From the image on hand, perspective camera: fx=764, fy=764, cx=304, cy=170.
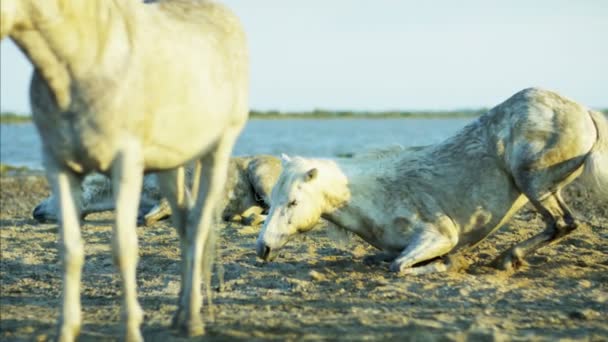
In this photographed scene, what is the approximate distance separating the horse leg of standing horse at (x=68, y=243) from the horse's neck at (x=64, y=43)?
1.28 ft

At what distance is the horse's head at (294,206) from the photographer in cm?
638

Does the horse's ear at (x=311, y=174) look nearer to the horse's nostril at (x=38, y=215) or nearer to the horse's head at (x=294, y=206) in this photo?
the horse's head at (x=294, y=206)

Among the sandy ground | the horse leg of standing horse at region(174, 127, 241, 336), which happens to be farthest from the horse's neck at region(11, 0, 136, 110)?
the sandy ground

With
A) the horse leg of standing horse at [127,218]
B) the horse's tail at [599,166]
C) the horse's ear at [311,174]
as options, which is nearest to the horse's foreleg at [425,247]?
the horse's ear at [311,174]

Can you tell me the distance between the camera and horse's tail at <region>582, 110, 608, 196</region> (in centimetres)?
605

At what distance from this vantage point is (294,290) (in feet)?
18.5

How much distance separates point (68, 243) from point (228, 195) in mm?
6410

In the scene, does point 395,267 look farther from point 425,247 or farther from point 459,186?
point 459,186

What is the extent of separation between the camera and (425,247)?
6230 millimetres

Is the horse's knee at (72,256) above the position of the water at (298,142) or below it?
above

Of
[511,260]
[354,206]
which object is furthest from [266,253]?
[511,260]

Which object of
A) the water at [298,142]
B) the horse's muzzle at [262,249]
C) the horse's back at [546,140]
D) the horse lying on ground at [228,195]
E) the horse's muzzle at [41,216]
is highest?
the horse's back at [546,140]

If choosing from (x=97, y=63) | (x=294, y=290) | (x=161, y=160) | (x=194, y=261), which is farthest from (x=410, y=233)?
(x=97, y=63)

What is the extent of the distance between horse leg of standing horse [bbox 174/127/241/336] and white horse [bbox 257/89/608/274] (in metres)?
2.05
